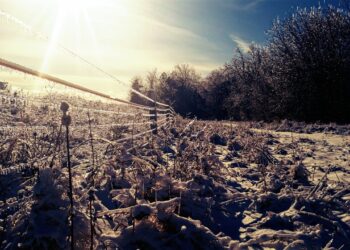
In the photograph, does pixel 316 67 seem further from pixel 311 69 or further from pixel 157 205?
pixel 157 205

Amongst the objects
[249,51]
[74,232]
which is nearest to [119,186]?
[74,232]

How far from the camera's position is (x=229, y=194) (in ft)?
15.3

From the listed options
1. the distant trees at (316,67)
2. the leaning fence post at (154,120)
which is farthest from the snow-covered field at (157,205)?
the distant trees at (316,67)

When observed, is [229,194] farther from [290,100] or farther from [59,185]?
[290,100]

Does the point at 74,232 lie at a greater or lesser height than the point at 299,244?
greater

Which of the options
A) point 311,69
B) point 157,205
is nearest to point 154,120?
point 157,205

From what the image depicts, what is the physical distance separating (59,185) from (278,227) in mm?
2343

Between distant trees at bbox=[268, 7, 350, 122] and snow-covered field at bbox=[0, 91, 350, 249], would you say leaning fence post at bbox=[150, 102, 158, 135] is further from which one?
distant trees at bbox=[268, 7, 350, 122]

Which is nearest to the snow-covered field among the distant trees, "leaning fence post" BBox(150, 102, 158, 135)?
"leaning fence post" BBox(150, 102, 158, 135)

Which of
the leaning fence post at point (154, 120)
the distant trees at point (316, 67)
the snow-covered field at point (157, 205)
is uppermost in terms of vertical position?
the distant trees at point (316, 67)

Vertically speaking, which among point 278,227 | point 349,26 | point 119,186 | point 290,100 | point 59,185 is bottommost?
point 278,227

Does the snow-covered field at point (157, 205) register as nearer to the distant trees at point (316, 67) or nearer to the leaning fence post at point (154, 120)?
the leaning fence post at point (154, 120)

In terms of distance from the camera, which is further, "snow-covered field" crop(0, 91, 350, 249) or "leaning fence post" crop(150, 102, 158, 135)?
"leaning fence post" crop(150, 102, 158, 135)

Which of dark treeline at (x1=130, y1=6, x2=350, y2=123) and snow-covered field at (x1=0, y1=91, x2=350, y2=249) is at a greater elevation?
dark treeline at (x1=130, y1=6, x2=350, y2=123)
